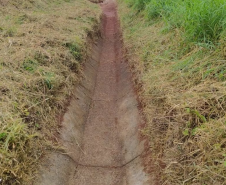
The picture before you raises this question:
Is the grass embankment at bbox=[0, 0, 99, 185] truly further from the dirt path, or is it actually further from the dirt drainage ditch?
the dirt path

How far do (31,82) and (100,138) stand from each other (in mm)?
1408

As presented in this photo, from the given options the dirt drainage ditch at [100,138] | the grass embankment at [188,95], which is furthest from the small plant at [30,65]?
the grass embankment at [188,95]

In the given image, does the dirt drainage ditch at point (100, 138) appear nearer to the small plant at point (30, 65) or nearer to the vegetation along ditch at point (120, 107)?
the vegetation along ditch at point (120, 107)

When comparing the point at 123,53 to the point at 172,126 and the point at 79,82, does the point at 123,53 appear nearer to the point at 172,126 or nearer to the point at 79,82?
the point at 79,82

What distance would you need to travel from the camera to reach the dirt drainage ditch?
296 centimetres

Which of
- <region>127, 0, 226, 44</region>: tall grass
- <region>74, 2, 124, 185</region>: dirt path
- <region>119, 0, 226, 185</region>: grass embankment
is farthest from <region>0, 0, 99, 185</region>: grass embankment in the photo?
<region>127, 0, 226, 44</region>: tall grass

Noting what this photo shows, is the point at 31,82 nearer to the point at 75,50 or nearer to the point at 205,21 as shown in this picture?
the point at 75,50

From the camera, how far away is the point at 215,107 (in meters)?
2.48

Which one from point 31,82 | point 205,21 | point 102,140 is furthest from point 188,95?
point 31,82

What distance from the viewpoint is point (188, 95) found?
2799 millimetres

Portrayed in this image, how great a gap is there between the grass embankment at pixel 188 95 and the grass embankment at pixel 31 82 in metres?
1.41

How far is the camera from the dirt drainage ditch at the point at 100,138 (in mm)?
2957

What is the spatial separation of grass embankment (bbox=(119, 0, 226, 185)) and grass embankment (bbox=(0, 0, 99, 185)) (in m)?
1.41

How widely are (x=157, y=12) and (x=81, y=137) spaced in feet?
13.5
